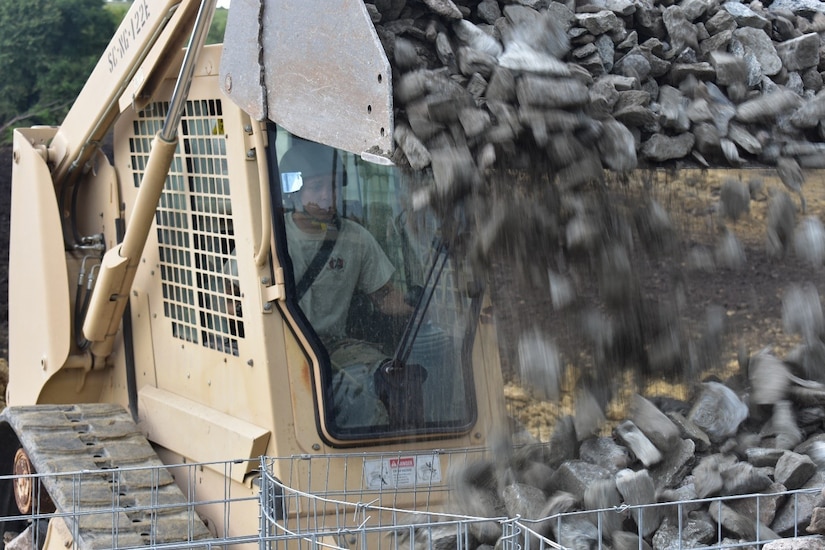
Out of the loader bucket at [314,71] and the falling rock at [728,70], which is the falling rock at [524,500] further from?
the falling rock at [728,70]

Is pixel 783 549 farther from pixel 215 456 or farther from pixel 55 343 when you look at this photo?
pixel 55 343

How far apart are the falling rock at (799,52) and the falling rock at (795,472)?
5.19ft

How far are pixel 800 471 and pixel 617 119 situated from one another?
1089 millimetres

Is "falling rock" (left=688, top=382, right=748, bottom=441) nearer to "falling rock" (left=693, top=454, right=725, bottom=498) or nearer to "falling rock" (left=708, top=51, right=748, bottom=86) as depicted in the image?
"falling rock" (left=693, top=454, right=725, bottom=498)

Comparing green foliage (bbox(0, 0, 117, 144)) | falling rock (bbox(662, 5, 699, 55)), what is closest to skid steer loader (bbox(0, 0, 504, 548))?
falling rock (bbox(662, 5, 699, 55))

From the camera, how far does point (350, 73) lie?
110 inches

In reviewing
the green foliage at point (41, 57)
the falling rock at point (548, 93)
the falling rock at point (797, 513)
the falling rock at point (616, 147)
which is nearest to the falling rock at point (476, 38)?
the falling rock at point (548, 93)

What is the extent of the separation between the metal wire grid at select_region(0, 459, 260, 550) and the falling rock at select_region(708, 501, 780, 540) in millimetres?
1249

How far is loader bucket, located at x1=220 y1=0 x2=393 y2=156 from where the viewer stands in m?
2.75

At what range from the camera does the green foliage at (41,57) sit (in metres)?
13.5

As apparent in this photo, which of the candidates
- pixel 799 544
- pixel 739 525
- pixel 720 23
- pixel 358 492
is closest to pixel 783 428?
pixel 739 525

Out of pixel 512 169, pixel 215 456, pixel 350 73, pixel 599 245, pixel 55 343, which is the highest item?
pixel 350 73

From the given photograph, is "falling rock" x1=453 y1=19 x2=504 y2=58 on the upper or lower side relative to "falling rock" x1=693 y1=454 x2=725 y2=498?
upper

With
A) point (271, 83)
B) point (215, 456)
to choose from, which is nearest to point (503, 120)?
point (271, 83)
